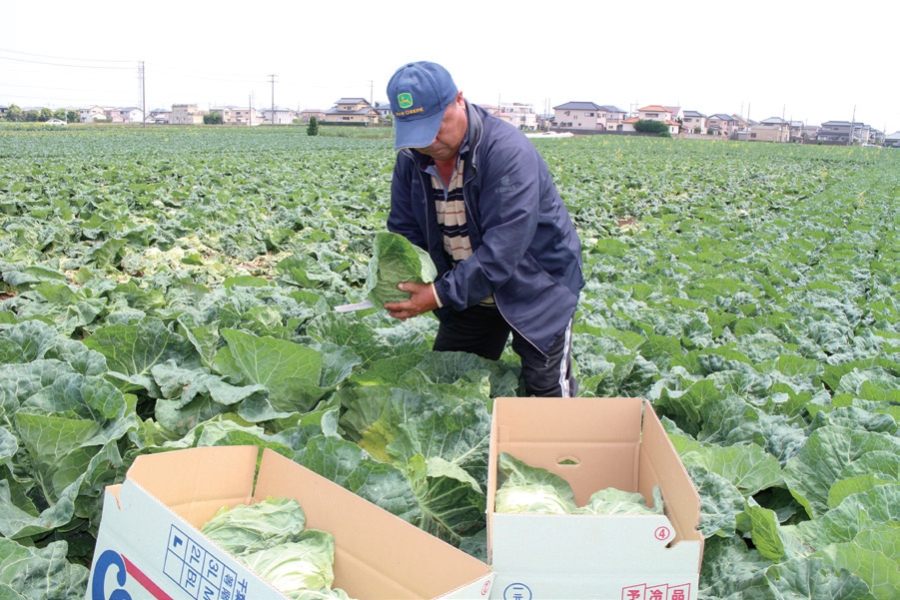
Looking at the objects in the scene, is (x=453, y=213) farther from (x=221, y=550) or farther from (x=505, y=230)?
(x=221, y=550)

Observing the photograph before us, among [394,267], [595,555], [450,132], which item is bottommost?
[595,555]

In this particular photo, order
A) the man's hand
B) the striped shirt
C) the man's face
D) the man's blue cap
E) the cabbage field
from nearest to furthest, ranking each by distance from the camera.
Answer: the cabbage field → the man's blue cap → the man's face → the man's hand → the striped shirt

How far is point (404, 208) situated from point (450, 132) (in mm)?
645

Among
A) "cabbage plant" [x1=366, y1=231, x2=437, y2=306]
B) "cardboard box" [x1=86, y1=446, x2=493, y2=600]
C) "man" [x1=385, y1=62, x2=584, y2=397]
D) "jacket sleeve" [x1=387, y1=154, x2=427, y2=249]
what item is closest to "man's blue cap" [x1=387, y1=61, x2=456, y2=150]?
"man" [x1=385, y1=62, x2=584, y2=397]

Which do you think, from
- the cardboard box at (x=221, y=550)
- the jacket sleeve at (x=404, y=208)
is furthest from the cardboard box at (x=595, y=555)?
the jacket sleeve at (x=404, y=208)

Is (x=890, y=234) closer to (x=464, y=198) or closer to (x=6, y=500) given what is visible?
(x=464, y=198)

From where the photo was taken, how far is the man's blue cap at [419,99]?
2598 mm

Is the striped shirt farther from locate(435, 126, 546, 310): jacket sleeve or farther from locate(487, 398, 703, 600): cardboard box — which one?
locate(487, 398, 703, 600): cardboard box

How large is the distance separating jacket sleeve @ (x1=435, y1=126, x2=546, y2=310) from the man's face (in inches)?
4.7

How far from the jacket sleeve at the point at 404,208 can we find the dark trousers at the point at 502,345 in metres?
0.45

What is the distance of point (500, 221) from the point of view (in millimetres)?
2820

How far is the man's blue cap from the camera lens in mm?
2598

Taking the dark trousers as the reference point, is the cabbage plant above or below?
above

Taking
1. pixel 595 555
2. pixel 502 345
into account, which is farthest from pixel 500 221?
pixel 595 555
